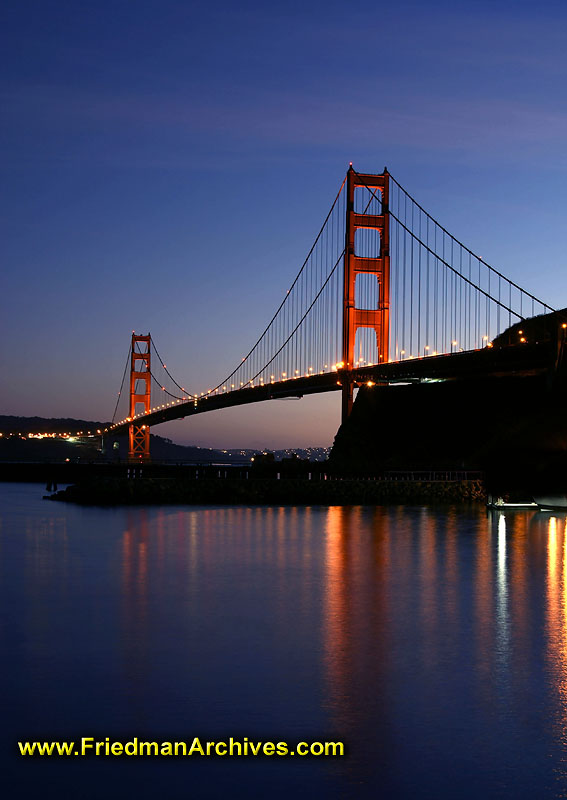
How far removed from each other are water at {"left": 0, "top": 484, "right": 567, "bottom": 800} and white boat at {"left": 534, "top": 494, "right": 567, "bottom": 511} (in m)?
14.4

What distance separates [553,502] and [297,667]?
2773cm

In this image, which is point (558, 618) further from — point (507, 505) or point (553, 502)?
point (507, 505)

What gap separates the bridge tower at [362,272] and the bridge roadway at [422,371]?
4.88ft

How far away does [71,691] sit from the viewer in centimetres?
905

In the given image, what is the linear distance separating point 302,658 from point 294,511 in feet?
92.3

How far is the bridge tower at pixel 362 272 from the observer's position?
58.3 metres

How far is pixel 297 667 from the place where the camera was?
10.2 meters

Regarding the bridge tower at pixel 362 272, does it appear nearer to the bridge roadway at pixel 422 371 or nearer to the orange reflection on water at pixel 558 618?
the bridge roadway at pixel 422 371

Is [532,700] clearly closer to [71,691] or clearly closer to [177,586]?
[71,691]

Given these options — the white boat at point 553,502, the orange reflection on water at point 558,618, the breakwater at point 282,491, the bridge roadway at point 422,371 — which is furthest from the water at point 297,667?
the bridge roadway at point 422,371

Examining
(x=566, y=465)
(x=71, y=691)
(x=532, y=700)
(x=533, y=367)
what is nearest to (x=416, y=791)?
(x=532, y=700)

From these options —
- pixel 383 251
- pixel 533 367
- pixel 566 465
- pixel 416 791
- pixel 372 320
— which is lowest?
pixel 416 791

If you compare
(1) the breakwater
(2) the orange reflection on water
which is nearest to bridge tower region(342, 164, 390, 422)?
(1) the breakwater

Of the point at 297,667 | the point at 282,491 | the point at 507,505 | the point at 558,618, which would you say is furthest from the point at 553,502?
the point at 297,667
